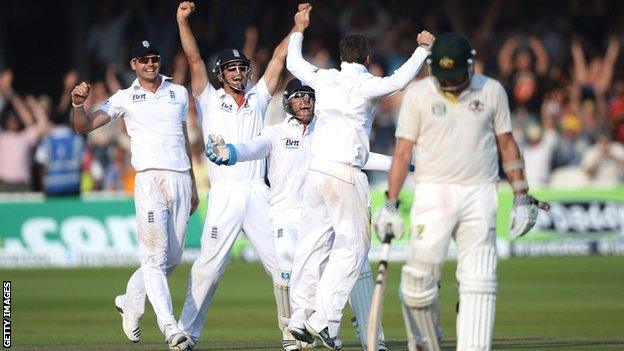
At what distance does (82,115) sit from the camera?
11.1m

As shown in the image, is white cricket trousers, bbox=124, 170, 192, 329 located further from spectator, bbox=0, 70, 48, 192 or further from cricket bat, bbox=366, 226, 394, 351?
spectator, bbox=0, 70, 48, 192

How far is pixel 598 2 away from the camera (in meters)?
25.6

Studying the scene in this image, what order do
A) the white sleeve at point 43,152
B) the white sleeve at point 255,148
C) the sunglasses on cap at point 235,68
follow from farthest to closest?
the white sleeve at point 43,152 < the sunglasses on cap at point 235,68 < the white sleeve at point 255,148

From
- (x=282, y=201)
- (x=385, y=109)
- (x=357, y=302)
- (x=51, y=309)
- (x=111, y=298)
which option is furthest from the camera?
(x=385, y=109)

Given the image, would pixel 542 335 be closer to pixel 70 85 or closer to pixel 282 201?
pixel 282 201

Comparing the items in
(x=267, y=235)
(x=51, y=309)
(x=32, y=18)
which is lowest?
(x=51, y=309)

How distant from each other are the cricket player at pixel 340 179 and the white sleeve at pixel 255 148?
474mm

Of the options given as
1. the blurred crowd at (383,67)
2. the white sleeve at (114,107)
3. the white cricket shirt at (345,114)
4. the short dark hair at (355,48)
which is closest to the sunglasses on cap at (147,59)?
the white sleeve at (114,107)

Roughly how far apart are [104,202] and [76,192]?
1.73 feet

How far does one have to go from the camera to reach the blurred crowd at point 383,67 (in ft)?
73.4

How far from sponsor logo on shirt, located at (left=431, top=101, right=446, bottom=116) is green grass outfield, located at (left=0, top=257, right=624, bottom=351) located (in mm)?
3099

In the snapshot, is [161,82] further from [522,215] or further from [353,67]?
[522,215]

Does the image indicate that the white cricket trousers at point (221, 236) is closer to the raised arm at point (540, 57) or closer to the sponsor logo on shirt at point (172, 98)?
the sponsor logo on shirt at point (172, 98)

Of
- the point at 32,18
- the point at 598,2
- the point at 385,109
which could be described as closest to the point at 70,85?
the point at 32,18
